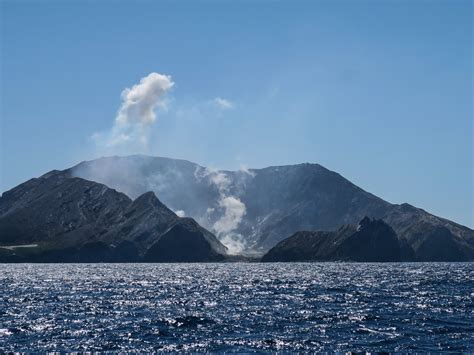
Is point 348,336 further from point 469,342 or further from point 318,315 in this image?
point 318,315

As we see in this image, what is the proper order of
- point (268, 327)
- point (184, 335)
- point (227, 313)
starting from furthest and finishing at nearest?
point (227, 313), point (268, 327), point (184, 335)

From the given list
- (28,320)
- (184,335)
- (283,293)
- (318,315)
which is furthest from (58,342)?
(283,293)

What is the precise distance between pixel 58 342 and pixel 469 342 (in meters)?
48.1

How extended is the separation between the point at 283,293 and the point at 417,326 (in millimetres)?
60473

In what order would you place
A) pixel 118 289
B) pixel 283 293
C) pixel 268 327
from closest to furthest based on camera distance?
pixel 268 327
pixel 283 293
pixel 118 289

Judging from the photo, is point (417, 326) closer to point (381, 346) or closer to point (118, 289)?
point (381, 346)

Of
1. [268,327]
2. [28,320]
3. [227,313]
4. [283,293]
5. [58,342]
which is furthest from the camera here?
[283,293]

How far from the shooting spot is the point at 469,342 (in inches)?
2955

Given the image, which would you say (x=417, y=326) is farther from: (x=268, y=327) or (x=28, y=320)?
(x=28, y=320)

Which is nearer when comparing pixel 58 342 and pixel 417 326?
pixel 58 342

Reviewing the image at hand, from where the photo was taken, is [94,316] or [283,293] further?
[283,293]

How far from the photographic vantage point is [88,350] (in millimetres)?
70875

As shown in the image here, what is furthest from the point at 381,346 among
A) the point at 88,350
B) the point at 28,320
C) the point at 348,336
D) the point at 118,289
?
the point at 118,289

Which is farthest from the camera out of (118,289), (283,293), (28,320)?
(118,289)
